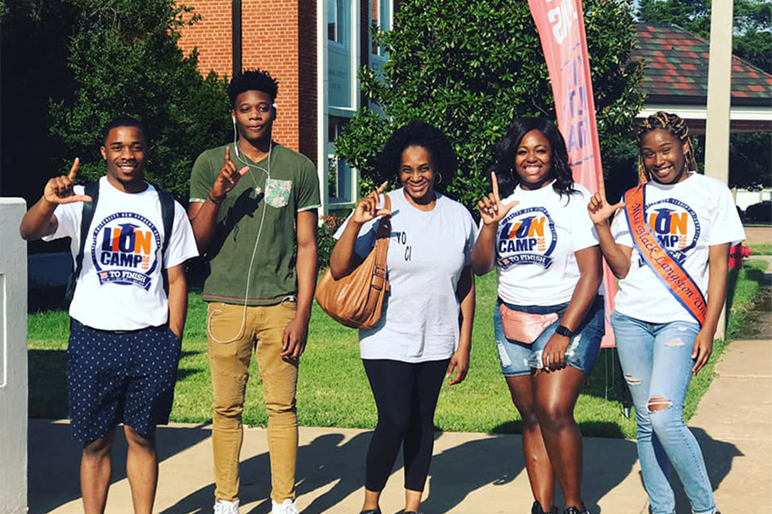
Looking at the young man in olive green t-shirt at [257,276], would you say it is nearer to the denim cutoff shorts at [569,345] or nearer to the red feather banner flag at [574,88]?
the denim cutoff shorts at [569,345]

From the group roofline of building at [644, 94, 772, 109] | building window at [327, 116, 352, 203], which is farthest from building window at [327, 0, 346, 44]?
roofline of building at [644, 94, 772, 109]

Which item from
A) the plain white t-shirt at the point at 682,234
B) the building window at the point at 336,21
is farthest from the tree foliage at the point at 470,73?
the plain white t-shirt at the point at 682,234

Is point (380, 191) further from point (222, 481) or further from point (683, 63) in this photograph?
point (683, 63)

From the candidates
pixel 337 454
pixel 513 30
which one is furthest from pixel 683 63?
pixel 337 454

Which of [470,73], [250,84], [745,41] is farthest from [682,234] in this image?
[745,41]

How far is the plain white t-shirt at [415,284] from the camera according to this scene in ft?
17.1

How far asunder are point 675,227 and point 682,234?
0.05m

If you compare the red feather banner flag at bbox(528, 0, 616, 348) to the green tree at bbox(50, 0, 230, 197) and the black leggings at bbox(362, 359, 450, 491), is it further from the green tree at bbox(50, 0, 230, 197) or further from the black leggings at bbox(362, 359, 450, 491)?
the green tree at bbox(50, 0, 230, 197)

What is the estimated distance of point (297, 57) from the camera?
74.3 feet

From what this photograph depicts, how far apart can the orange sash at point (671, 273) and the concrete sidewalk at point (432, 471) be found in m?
1.32

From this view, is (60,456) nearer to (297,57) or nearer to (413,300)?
(413,300)

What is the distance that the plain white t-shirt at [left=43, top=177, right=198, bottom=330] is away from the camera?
15.6ft

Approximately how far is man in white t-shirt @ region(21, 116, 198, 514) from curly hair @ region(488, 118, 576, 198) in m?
1.54

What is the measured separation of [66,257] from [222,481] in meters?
14.8
